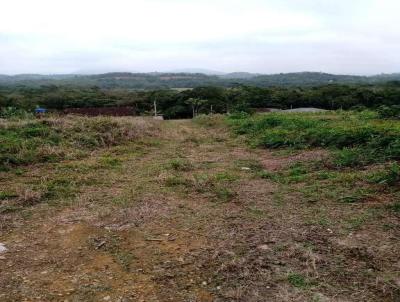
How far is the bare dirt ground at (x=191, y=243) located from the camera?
3465mm

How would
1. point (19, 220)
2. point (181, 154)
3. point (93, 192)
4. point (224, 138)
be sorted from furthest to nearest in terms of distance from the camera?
1. point (224, 138)
2. point (181, 154)
3. point (93, 192)
4. point (19, 220)

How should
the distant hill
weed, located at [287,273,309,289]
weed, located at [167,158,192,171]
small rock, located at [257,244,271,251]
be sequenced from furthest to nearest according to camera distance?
the distant hill, weed, located at [167,158,192,171], small rock, located at [257,244,271,251], weed, located at [287,273,309,289]

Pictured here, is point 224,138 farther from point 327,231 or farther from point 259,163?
point 327,231

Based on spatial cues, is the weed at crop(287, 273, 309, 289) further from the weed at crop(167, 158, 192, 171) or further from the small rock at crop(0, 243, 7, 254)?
the weed at crop(167, 158, 192, 171)

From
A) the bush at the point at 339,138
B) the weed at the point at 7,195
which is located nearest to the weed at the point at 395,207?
the bush at the point at 339,138

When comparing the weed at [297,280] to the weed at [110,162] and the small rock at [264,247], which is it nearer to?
the small rock at [264,247]

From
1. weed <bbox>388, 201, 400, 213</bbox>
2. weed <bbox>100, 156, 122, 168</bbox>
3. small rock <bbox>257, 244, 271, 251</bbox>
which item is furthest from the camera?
weed <bbox>100, 156, 122, 168</bbox>

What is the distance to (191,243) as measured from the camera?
4.42m

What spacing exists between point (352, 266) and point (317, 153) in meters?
5.16

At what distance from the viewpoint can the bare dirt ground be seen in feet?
11.4

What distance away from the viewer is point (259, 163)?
8.50m

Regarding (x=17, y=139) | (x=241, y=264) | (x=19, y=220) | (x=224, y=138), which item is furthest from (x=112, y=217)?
(x=224, y=138)

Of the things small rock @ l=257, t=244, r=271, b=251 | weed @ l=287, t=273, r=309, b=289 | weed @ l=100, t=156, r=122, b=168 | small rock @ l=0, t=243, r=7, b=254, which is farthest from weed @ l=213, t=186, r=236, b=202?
weed @ l=100, t=156, r=122, b=168

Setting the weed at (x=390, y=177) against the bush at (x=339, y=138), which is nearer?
the weed at (x=390, y=177)
